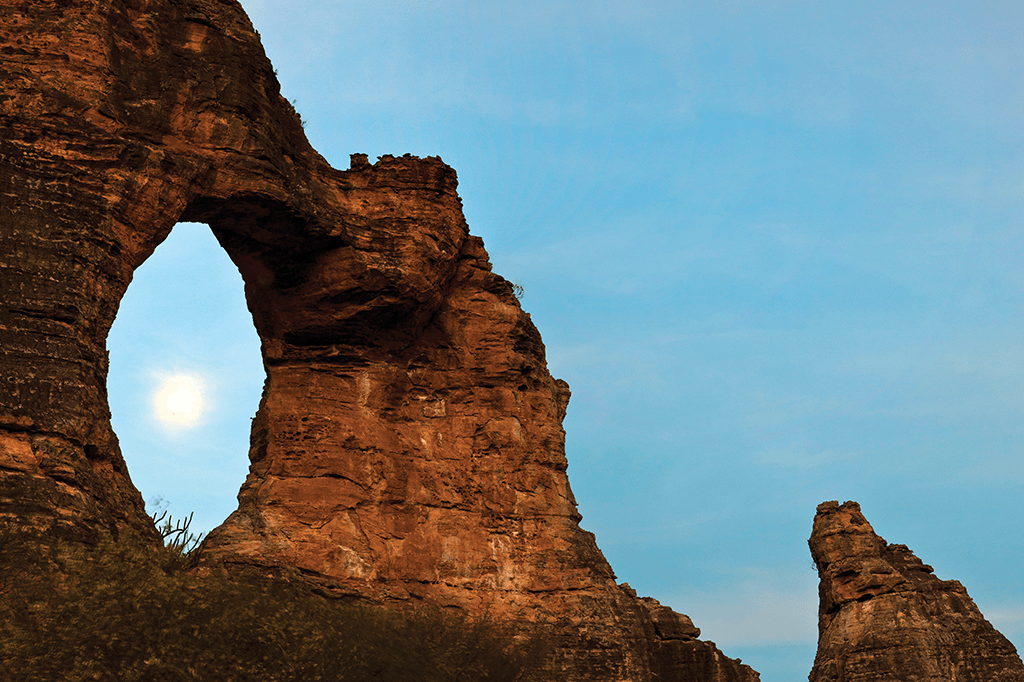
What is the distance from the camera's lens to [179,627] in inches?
531

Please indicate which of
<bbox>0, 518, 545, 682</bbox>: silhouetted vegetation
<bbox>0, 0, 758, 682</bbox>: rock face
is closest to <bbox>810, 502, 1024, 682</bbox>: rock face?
<bbox>0, 0, 758, 682</bbox>: rock face

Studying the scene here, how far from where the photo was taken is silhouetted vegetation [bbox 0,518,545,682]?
1222 cm

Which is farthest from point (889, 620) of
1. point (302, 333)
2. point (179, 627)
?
point (179, 627)

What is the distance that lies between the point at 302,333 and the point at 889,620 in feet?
75.2

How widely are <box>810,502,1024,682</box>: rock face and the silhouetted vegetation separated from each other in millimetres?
19957

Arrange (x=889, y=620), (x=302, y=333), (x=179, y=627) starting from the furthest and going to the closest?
(x=889, y=620) → (x=302, y=333) → (x=179, y=627)

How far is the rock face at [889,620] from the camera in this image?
3300cm

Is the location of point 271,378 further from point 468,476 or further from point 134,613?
point 134,613

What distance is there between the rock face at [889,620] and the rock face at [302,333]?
14095 millimetres

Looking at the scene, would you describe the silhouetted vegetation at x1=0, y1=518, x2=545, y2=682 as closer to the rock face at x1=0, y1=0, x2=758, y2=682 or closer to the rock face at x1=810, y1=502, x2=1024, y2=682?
the rock face at x1=0, y1=0, x2=758, y2=682

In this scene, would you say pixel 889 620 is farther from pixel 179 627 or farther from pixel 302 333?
pixel 179 627

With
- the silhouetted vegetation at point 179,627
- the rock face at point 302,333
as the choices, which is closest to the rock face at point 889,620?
the rock face at point 302,333

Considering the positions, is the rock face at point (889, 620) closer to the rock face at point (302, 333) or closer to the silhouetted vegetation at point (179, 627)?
the rock face at point (302, 333)

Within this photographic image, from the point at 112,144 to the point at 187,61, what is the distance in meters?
2.68
